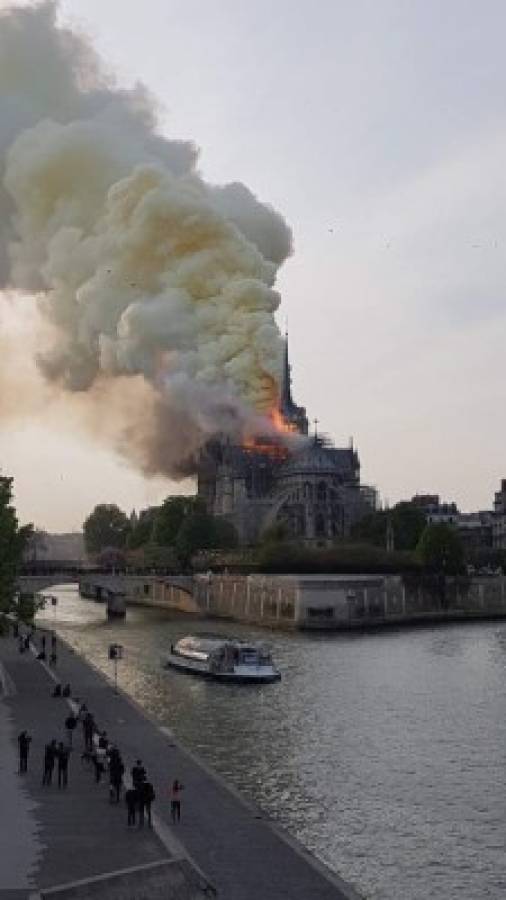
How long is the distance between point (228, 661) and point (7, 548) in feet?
57.7

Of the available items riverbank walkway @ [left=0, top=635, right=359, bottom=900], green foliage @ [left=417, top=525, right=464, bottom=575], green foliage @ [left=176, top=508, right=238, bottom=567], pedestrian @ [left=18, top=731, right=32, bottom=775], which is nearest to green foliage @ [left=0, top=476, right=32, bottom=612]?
riverbank walkway @ [left=0, top=635, right=359, bottom=900]

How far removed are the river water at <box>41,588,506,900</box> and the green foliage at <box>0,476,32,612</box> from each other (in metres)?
9.26

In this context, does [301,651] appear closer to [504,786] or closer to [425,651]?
[425,651]

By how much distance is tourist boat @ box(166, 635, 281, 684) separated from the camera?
232 feet

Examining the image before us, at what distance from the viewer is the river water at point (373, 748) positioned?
105ft

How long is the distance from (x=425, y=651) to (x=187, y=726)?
36.9 meters

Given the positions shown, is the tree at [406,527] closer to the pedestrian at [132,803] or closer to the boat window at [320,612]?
the boat window at [320,612]

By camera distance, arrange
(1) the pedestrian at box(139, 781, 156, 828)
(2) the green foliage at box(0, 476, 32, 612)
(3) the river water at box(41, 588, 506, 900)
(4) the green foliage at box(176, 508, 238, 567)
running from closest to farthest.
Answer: (1) the pedestrian at box(139, 781, 156, 828), (3) the river water at box(41, 588, 506, 900), (2) the green foliage at box(0, 476, 32, 612), (4) the green foliage at box(176, 508, 238, 567)

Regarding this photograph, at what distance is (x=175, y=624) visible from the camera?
12481cm

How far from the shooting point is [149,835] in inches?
1153

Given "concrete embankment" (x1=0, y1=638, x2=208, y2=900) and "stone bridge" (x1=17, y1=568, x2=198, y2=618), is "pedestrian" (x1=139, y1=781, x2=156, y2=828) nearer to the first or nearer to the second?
"concrete embankment" (x1=0, y1=638, x2=208, y2=900)

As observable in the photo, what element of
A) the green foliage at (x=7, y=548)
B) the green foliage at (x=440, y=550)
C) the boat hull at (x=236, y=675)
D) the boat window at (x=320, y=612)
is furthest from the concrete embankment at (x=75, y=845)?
the green foliage at (x=440, y=550)

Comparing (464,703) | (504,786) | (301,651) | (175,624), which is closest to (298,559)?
(175,624)

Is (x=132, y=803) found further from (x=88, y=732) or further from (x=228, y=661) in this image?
(x=228, y=661)
